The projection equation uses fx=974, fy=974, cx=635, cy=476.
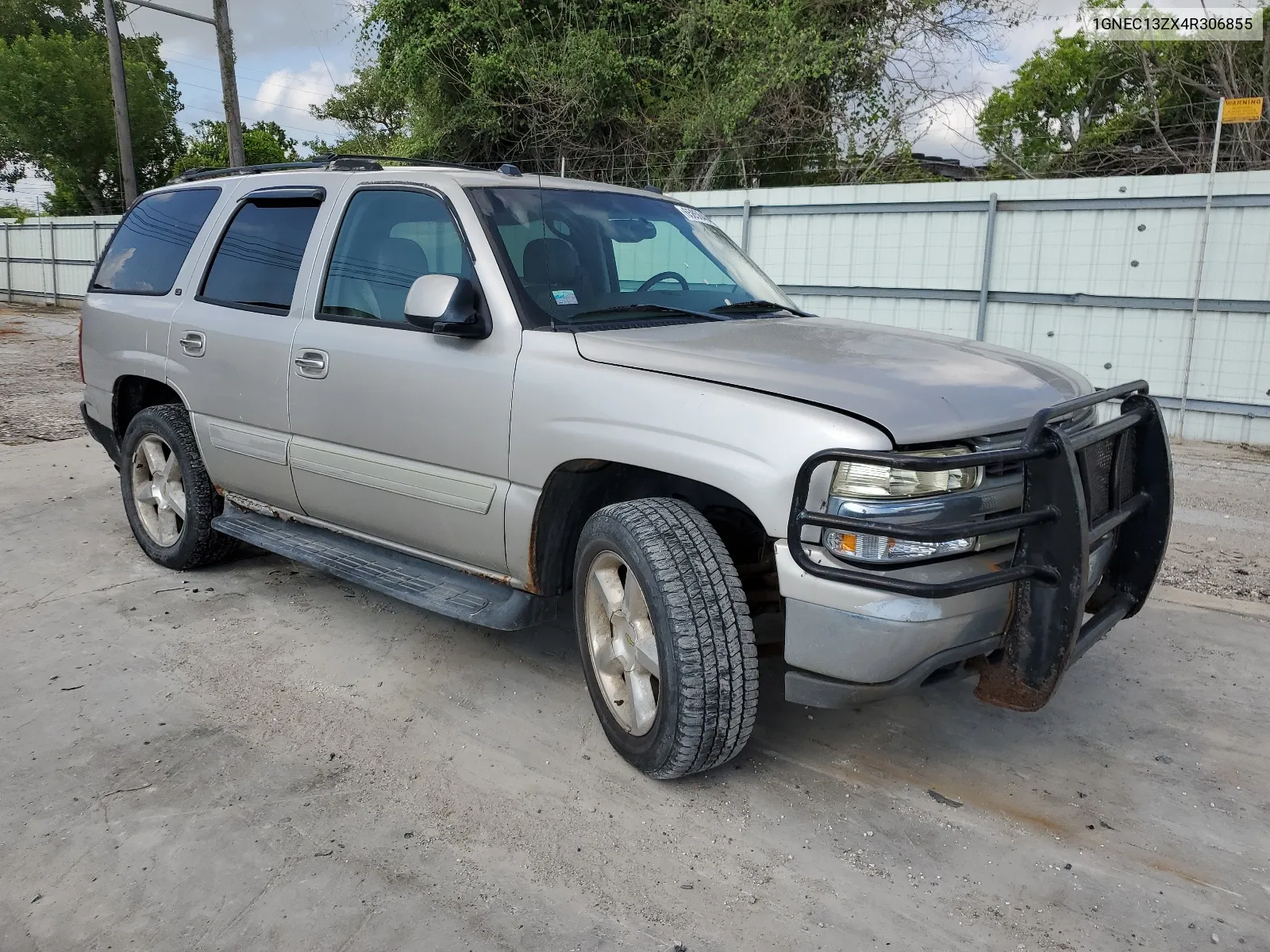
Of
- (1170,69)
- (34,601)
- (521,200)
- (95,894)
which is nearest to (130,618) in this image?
(34,601)

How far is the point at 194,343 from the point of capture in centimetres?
450

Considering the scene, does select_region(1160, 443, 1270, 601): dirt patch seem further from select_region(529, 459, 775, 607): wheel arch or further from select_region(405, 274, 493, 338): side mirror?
select_region(405, 274, 493, 338): side mirror

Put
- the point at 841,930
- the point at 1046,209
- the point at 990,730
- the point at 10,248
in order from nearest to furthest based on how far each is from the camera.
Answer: the point at 841,930 → the point at 990,730 → the point at 1046,209 → the point at 10,248

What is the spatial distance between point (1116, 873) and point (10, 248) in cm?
2777

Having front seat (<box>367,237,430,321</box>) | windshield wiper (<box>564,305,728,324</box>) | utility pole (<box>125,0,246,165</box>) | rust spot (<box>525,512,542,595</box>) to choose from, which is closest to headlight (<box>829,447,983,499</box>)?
rust spot (<box>525,512,542,595</box>)

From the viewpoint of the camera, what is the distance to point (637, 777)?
3.08 meters

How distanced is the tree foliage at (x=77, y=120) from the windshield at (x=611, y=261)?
3607 cm

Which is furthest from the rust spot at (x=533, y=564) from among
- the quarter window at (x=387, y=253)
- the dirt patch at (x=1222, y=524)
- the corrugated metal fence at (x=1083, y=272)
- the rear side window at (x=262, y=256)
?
the corrugated metal fence at (x=1083, y=272)

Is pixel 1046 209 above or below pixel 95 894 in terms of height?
above

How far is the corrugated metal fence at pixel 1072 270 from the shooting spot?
8.55m

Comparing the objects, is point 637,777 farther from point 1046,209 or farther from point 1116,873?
point 1046,209

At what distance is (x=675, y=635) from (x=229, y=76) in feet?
60.5

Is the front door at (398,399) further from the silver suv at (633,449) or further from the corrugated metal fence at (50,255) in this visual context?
the corrugated metal fence at (50,255)

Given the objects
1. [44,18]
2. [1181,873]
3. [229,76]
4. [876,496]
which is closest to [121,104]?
[229,76]
